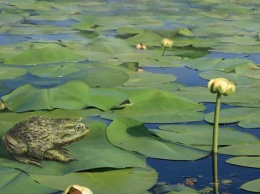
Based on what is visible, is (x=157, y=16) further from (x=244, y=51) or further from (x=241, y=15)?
(x=244, y=51)

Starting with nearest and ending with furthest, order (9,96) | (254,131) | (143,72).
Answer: (254,131) < (9,96) < (143,72)

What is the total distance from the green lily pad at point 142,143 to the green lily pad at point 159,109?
0.19 meters

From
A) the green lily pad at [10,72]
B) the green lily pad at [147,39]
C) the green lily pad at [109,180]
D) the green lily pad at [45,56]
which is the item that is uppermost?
the green lily pad at [109,180]

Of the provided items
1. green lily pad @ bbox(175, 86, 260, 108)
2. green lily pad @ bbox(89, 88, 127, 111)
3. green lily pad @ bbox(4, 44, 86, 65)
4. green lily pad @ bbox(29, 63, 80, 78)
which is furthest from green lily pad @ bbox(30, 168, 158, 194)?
green lily pad @ bbox(4, 44, 86, 65)

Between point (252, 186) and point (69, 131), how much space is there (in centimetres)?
68

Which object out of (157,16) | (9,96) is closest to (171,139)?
(9,96)

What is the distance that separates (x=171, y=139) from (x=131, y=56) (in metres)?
1.62

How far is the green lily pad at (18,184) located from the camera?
66.2 inches

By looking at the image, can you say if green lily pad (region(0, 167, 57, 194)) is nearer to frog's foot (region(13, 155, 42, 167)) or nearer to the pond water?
frog's foot (region(13, 155, 42, 167))

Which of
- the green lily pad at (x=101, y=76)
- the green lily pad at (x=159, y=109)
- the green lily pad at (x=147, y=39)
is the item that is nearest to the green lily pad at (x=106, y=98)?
the green lily pad at (x=159, y=109)

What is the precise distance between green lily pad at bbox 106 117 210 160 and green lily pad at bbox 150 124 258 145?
5 centimetres

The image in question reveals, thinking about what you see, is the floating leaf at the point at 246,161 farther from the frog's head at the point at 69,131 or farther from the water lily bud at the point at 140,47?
the water lily bud at the point at 140,47

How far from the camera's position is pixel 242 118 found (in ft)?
7.84

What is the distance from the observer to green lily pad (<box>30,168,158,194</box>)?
5.62ft
